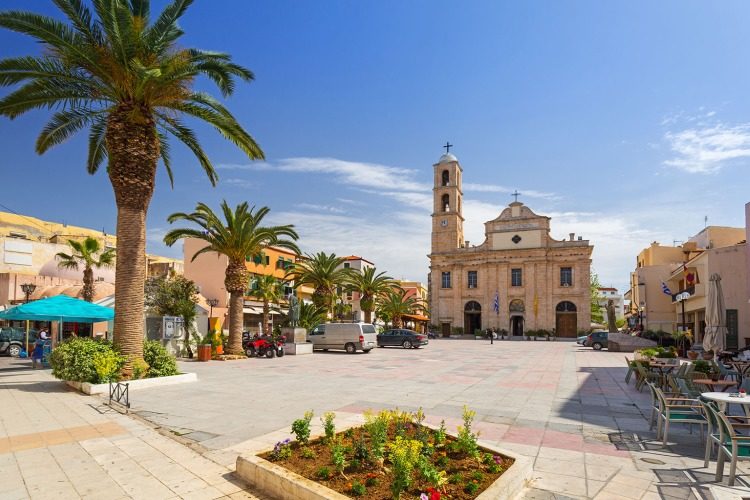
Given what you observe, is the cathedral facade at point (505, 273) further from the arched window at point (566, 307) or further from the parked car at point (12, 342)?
the parked car at point (12, 342)

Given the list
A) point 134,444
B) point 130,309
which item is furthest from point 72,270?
point 134,444

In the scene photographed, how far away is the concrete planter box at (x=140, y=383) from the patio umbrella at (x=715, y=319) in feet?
61.8

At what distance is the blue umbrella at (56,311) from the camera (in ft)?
46.6

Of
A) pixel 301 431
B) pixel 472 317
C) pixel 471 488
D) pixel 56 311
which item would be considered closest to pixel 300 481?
pixel 301 431

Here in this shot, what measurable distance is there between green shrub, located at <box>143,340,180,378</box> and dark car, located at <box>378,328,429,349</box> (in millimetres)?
→ 21498

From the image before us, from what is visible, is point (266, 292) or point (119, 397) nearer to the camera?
point (119, 397)

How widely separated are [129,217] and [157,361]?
4026mm

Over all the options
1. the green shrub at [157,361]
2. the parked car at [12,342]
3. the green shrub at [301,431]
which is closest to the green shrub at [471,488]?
the green shrub at [301,431]

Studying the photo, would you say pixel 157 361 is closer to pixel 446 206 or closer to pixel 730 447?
pixel 730 447

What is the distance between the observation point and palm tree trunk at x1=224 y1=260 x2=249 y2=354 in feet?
72.6

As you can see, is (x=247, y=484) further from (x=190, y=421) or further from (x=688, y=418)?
(x=688, y=418)

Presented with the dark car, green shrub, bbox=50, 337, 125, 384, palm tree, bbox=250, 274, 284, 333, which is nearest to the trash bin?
green shrub, bbox=50, 337, 125, 384

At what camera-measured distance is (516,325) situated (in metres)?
60.8

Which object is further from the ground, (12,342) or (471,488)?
(471,488)
